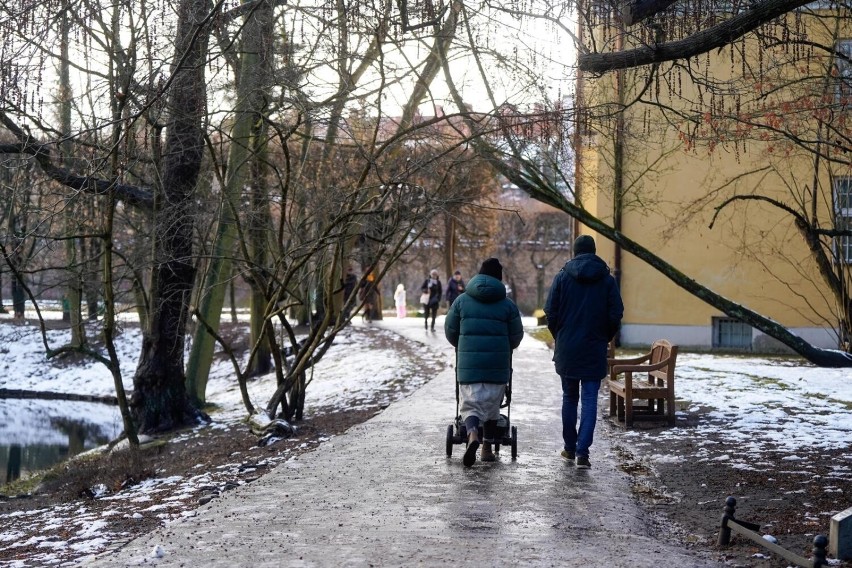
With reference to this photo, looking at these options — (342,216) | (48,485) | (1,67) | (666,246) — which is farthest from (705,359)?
(1,67)

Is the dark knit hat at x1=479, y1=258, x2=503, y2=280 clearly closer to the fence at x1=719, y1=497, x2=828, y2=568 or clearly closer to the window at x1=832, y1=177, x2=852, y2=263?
the fence at x1=719, y1=497, x2=828, y2=568

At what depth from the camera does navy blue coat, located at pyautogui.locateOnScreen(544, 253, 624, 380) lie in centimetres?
991

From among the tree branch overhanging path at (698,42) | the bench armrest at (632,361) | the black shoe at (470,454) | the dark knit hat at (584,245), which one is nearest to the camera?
the tree branch overhanging path at (698,42)

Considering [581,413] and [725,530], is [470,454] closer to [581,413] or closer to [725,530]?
[581,413]

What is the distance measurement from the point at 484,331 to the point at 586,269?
115 cm

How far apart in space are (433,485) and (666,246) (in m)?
21.3

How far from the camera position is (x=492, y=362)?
10.0 m

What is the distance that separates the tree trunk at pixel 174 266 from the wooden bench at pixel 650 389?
610 cm

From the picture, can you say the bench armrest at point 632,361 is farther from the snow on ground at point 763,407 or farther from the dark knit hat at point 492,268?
the dark knit hat at point 492,268

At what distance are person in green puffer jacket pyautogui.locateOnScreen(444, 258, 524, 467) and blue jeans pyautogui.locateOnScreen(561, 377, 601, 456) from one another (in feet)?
2.07

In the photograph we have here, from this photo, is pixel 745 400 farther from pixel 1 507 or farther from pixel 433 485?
pixel 1 507

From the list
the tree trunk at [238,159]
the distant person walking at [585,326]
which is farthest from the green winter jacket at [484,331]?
the tree trunk at [238,159]

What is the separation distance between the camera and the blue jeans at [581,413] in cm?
991

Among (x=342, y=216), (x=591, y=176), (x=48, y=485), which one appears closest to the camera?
(x=342, y=216)
